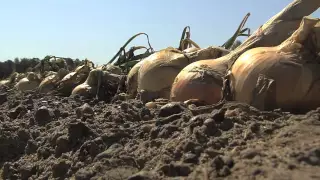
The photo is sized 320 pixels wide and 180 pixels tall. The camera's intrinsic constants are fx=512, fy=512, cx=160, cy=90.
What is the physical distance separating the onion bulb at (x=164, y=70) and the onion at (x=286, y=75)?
1.20 m

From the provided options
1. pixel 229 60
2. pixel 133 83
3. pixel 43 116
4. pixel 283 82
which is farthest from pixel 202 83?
pixel 43 116

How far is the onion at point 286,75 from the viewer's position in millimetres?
2551

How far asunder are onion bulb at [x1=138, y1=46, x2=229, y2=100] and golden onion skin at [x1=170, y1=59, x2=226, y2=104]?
0.62 meters

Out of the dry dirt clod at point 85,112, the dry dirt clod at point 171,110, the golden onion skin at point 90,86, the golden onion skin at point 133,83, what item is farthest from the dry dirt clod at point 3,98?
the dry dirt clod at point 171,110

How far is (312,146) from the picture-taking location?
5.82ft

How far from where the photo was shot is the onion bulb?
3.94m

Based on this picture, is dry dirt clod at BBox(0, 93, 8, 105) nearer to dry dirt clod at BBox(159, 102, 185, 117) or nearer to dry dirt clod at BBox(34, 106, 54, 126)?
dry dirt clod at BBox(34, 106, 54, 126)

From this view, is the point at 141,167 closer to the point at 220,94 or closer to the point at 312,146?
the point at 312,146

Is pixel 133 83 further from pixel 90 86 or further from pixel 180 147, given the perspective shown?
pixel 180 147

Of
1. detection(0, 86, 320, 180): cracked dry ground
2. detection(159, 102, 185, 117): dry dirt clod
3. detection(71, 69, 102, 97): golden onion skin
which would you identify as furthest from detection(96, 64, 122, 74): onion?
detection(159, 102, 185, 117): dry dirt clod

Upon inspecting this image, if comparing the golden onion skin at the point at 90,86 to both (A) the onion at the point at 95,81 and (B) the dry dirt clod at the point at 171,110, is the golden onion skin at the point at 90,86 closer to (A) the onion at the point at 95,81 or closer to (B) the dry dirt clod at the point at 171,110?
(A) the onion at the point at 95,81

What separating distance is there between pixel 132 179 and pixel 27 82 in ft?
20.8

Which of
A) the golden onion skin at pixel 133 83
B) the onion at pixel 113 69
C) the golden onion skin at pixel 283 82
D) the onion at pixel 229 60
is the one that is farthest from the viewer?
the onion at pixel 113 69

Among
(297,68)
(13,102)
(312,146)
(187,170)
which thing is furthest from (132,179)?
(13,102)
